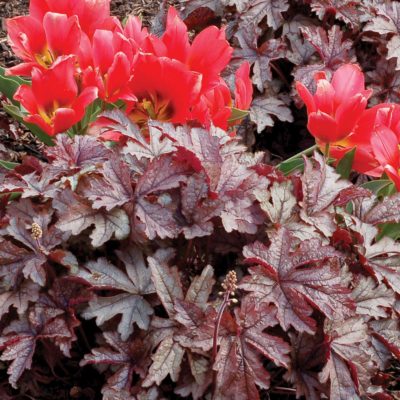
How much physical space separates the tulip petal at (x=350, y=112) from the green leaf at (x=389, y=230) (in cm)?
24

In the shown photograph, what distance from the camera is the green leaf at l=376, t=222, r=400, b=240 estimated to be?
1.71m

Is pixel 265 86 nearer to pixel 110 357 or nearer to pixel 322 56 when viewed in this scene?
pixel 322 56

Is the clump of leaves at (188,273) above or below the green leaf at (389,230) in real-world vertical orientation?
above

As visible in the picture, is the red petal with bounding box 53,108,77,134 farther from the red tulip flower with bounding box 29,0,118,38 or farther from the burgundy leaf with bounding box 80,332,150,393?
the burgundy leaf with bounding box 80,332,150,393

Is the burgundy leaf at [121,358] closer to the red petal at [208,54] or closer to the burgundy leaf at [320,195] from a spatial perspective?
the burgundy leaf at [320,195]

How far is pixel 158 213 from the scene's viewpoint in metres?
1.41

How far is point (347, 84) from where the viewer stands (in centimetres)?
173

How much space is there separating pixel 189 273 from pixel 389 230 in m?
0.49

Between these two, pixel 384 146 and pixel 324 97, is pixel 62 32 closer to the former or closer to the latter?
pixel 324 97

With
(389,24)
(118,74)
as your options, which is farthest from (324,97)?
(389,24)

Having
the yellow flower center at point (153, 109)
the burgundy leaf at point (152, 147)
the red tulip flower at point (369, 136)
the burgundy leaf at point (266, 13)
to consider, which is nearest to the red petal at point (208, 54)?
the yellow flower center at point (153, 109)

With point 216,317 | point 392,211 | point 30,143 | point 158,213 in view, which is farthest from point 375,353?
point 30,143

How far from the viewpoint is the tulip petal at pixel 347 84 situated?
172 centimetres

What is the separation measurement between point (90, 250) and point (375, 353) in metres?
0.64
